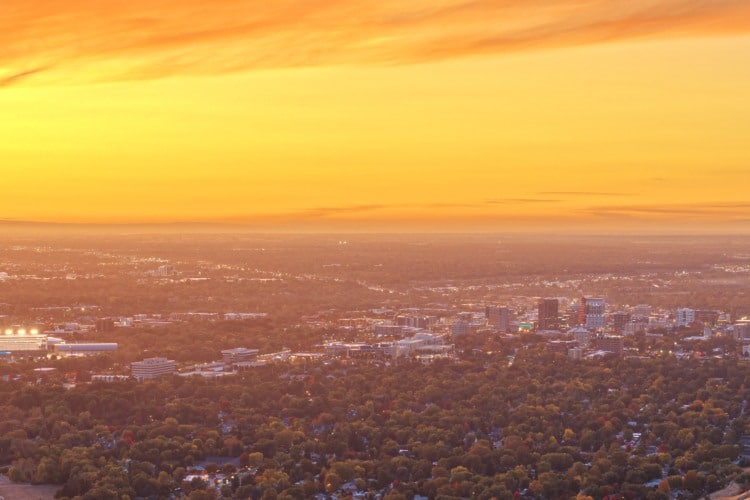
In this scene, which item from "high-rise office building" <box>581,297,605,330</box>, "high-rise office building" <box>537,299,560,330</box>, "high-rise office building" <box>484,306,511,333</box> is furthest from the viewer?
"high-rise office building" <box>581,297,605,330</box>

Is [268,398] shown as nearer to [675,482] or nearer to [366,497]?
[366,497]

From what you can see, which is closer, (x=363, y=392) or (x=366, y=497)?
(x=366, y=497)

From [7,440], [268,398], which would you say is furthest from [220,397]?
[7,440]

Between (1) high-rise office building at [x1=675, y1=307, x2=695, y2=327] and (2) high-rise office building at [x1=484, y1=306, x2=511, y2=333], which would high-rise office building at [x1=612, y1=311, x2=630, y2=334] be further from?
(2) high-rise office building at [x1=484, y1=306, x2=511, y2=333]

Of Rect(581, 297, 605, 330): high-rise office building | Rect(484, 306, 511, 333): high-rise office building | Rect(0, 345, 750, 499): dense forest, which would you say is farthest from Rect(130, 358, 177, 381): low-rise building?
Rect(581, 297, 605, 330): high-rise office building


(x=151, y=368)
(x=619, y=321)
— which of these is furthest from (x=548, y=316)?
(x=151, y=368)

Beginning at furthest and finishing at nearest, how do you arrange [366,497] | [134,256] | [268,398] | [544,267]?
1. [134,256]
2. [544,267]
3. [268,398]
4. [366,497]

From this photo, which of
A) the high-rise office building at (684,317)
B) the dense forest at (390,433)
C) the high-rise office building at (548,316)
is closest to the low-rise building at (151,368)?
the dense forest at (390,433)
